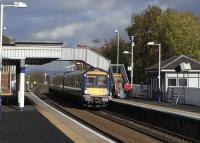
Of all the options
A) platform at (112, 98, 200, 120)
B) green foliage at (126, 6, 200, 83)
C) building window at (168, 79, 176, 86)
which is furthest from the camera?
green foliage at (126, 6, 200, 83)

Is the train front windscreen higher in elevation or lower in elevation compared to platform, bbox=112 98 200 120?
higher

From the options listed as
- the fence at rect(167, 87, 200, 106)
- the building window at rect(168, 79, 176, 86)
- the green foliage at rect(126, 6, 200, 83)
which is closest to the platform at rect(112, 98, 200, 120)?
the fence at rect(167, 87, 200, 106)

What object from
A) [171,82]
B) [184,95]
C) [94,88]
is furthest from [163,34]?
[94,88]

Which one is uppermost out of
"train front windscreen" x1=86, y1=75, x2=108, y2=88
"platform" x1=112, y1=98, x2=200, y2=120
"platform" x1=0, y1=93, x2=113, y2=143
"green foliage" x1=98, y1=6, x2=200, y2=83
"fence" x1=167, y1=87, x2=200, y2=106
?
"green foliage" x1=98, y1=6, x2=200, y2=83

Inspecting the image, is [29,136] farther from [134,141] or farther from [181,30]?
[181,30]

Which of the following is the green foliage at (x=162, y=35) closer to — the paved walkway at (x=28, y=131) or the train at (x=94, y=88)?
the train at (x=94, y=88)

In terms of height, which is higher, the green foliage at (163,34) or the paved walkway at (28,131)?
the green foliage at (163,34)

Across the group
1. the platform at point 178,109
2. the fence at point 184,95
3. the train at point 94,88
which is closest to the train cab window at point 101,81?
the train at point 94,88

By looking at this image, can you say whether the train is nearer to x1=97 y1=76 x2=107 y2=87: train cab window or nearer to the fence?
x1=97 y1=76 x2=107 y2=87: train cab window

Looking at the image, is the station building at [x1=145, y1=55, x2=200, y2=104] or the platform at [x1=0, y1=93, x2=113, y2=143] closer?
the platform at [x1=0, y1=93, x2=113, y2=143]

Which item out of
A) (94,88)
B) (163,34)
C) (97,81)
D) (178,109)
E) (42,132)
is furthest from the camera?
(163,34)

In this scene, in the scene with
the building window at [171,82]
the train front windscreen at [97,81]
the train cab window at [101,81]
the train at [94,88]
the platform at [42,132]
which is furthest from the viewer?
the building window at [171,82]

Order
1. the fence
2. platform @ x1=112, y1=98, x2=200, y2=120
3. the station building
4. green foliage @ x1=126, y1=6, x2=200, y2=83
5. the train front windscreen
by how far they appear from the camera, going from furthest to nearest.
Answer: green foliage @ x1=126, y1=6, x2=200, y2=83, the station building, the fence, the train front windscreen, platform @ x1=112, y1=98, x2=200, y2=120

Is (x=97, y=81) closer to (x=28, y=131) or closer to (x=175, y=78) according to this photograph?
(x=175, y=78)
